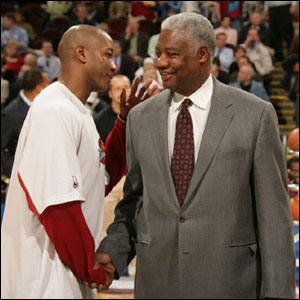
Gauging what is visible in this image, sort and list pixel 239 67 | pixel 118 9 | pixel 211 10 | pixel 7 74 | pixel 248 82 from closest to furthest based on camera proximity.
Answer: pixel 248 82 < pixel 239 67 < pixel 7 74 < pixel 211 10 < pixel 118 9

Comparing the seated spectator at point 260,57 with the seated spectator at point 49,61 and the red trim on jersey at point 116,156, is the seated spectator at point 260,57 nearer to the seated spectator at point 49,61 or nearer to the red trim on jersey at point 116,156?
the seated spectator at point 49,61

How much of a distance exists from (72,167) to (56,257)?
0.35m

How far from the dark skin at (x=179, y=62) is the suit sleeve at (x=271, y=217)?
32 cm

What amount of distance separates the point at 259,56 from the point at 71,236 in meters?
9.99

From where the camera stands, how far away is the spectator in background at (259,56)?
11.8 meters

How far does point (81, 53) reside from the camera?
8.59 feet

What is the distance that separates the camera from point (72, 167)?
2354 mm

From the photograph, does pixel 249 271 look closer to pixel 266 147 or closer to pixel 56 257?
pixel 266 147

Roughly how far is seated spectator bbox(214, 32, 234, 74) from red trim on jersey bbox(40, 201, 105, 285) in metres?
9.35

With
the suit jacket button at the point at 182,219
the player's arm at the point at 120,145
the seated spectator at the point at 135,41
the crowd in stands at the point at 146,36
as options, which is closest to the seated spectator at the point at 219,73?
the crowd in stands at the point at 146,36

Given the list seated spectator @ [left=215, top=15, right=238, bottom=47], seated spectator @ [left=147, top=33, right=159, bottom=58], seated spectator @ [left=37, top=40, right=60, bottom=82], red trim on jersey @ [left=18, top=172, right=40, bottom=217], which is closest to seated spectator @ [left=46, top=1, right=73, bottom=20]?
seated spectator @ [left=37, top=40, right=60, bottom=82]

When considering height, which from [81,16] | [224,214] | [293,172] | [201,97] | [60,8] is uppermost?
[60,8]

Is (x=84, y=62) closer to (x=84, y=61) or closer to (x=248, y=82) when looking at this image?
(x=84, y=61)

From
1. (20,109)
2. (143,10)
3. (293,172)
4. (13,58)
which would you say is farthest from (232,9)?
(20,109)
